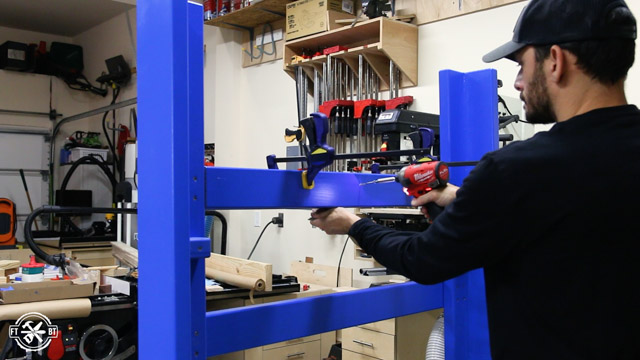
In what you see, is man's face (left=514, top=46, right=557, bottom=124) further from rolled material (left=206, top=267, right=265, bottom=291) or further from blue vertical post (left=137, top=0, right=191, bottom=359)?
rolled material (left=206, top=267, right=265, bottom=291)

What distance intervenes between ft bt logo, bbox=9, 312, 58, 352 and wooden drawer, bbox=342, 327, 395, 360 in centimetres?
130

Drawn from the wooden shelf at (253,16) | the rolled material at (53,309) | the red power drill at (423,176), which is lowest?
the rolled material at (53,309)

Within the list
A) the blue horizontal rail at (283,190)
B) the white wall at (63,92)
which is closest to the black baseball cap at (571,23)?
the blue horizontal rail at (283,190)

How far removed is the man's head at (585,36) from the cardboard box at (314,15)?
2802mm

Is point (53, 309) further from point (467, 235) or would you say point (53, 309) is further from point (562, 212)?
point (562, 212)

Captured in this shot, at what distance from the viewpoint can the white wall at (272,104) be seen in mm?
3275

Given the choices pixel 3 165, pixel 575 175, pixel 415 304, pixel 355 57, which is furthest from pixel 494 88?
pixel 3 165

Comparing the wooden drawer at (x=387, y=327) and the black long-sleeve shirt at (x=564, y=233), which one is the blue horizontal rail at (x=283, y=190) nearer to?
the black long-sleeve shirt at (x=564, y=233)

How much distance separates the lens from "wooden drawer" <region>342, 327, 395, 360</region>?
2.52 m

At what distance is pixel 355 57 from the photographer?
3.67m

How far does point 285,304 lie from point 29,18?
22.0 feet

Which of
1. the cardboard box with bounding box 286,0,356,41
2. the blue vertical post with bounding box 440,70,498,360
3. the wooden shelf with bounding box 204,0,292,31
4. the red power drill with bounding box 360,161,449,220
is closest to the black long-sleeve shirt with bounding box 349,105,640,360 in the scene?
the red power drill with bounding box 360,161,449,220

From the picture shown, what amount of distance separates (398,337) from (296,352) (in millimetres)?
442

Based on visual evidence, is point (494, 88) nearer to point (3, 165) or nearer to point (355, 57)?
point (355, 57)
